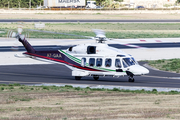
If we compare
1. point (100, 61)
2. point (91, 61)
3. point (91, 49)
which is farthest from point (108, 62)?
point (91, 49)

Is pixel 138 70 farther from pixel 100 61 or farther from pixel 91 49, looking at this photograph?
pixel 91 49

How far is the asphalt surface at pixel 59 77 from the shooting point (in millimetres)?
27078

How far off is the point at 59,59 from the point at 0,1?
11215 cm

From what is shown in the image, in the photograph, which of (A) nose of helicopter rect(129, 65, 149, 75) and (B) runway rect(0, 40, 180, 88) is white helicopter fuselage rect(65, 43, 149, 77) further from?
(B) runway rect(0, 40, 180, 88)

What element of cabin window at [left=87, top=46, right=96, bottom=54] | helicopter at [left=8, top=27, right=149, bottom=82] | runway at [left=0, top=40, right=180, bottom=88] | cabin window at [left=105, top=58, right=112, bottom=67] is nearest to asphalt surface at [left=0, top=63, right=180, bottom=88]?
runway at [left=0, top=40, right=180, bottom=88]

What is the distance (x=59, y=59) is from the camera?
2964 cm

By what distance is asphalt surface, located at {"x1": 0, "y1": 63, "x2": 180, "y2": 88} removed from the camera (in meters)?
27.1

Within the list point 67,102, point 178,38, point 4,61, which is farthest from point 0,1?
point 67,102

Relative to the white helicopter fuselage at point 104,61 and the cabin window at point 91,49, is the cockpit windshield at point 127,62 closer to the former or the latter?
the white helicopter fuselage at point 104,61

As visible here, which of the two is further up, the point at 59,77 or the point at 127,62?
the point at 127,62

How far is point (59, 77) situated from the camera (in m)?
30.0

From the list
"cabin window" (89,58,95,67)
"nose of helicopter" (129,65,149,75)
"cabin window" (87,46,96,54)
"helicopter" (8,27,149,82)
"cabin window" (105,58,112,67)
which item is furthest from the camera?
"cabin window" (89,58,95,67)

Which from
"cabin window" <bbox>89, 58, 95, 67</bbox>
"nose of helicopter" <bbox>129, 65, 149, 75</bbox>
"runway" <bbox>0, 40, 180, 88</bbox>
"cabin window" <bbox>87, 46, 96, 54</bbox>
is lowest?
"runway" <bbox>0, 40, 180, 88</bbox>

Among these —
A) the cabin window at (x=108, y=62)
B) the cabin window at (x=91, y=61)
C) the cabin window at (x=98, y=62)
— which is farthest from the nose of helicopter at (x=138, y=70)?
the cabin window at (x=91, y=61)
